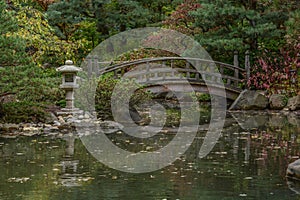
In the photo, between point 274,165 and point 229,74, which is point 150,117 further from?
point 274,165

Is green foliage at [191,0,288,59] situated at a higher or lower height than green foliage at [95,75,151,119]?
higher

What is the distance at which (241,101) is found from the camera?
810 inches

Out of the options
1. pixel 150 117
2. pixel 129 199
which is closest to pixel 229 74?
pixel 150 117

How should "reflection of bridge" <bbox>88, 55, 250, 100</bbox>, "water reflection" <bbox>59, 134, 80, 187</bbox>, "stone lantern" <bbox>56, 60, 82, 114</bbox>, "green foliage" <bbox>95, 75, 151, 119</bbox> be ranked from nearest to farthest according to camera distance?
"water reflection" <bbox>59, 134, 80, 187</bbox>
"stone lantern" <bbox>56, 60, 82, 114</bbox>
"green foliage" <bbox>95, 75, 151, 119</bbox>
"reflection of bridge" <bbox>88, 55, 250, 100</bbox>

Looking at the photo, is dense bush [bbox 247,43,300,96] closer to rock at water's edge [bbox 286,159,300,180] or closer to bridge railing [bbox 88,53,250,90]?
bridge railing [bbox 88,53,250,90]

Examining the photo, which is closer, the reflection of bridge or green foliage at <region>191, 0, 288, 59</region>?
the reflection of bridge

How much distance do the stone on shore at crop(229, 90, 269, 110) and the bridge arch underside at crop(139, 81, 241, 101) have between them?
59 centimetres

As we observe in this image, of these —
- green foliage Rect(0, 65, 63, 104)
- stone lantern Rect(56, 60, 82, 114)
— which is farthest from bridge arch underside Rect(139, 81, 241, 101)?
green foliage Rect(0, 65, 63, 104)

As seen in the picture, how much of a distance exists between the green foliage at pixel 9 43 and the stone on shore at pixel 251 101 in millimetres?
8845

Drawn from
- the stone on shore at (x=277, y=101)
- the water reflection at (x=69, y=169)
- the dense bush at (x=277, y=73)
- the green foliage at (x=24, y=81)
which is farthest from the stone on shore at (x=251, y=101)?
the water reflection at (x=69, y=169)

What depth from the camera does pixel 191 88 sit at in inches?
818

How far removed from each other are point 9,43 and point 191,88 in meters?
8.61

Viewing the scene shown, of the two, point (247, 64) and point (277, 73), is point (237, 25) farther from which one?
point (277, 73)

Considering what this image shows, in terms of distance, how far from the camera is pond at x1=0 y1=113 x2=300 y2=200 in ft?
26.1
